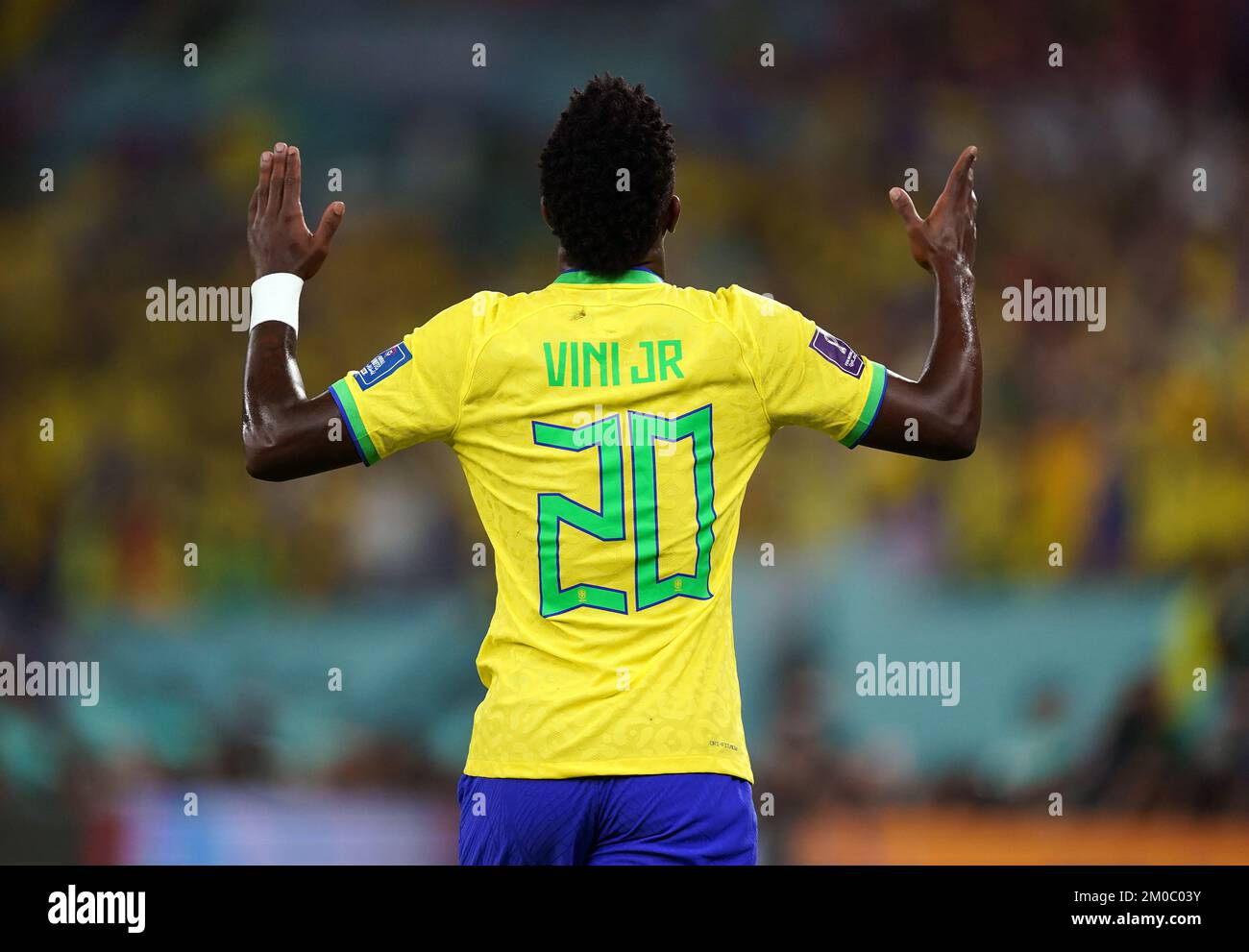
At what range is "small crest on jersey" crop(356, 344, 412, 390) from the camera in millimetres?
2555

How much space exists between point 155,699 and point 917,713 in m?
4.45

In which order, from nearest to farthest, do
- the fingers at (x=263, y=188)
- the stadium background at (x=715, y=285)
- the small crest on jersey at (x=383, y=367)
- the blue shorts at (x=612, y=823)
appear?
1. the blue shorts at (x=612, y=823)
2. the small crest on jersey at (x=383, y=367)
3. the fingers at (x=263, y=188)
4. the stadium background at (x=715, y=285)

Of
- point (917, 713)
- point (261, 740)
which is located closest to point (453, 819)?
point (261, 740)

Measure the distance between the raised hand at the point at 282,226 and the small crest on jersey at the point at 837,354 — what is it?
965mm

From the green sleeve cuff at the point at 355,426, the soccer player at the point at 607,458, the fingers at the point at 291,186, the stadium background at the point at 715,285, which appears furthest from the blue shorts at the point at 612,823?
the stadium background at the point at 715,285

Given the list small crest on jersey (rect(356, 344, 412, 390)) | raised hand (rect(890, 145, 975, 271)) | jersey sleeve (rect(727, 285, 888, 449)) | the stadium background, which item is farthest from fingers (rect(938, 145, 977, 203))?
the stadium background

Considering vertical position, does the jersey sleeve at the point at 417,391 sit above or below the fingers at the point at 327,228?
below

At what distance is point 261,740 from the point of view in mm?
8320

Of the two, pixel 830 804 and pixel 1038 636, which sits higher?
pixel 1038 636

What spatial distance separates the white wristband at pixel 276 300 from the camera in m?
2.72

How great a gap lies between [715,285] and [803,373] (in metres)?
6.10

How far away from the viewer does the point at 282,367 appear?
8.66 ft

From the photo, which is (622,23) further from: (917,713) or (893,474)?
(917,713)

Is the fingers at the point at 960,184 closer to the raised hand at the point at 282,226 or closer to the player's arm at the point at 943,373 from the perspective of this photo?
the player's arm at the point at 943,373
